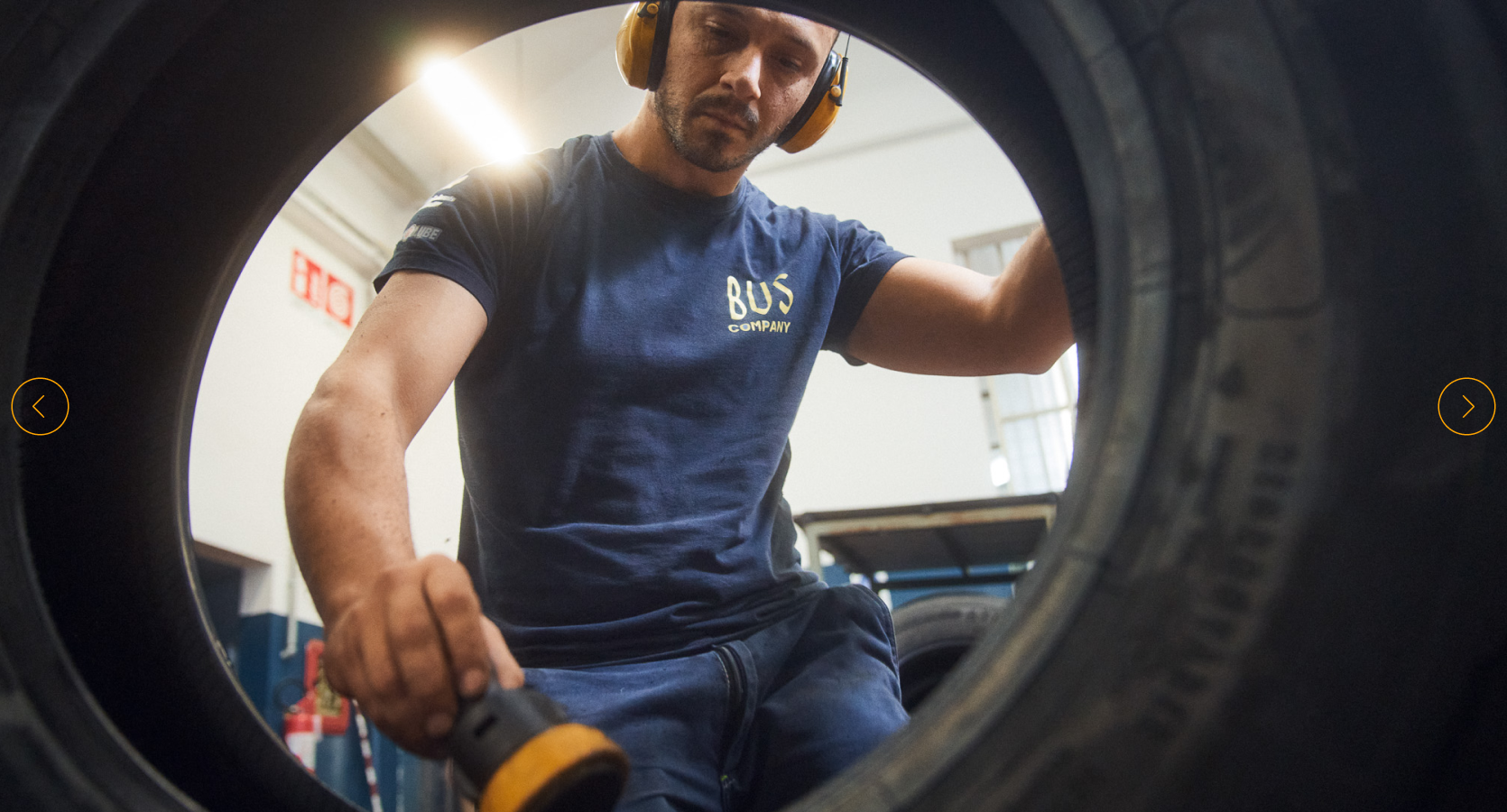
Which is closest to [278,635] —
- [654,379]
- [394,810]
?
[394,810]

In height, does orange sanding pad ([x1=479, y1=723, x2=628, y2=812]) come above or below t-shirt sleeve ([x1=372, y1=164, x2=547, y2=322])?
below

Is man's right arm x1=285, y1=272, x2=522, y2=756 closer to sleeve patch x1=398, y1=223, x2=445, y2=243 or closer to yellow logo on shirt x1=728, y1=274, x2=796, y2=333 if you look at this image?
sleeve patch x1=398, y1=223, x2=445, y2=243

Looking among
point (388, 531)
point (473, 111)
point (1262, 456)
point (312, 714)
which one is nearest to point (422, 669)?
point (388, 531)

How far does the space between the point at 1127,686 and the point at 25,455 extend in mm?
589

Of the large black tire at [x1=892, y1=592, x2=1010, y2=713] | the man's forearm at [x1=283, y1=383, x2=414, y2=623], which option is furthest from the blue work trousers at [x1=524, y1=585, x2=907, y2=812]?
the large black tire at [x1=892, y1=592, x2=1010, y2=713]

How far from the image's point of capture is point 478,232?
929mm

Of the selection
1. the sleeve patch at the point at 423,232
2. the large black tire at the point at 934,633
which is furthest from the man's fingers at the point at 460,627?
the large black tire at the point at 934,633

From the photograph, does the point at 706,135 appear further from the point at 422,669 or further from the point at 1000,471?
the point at 1000,471

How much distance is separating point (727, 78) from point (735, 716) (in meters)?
0.72

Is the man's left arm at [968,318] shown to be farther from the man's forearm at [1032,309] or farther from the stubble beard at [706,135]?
the stubble beard at [706,135]

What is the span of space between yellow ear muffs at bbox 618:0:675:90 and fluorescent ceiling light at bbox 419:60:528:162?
3.58 metres

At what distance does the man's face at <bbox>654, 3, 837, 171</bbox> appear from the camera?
107 centimetres

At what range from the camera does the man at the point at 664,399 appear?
2.54 ft

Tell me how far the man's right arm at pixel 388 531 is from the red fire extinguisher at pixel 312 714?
319cm
